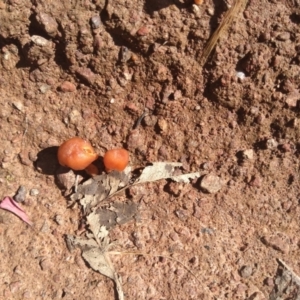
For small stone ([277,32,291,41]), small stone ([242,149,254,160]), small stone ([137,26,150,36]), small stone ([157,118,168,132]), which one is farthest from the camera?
small stone ([157,118,168,132])

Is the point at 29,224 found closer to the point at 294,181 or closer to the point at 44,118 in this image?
the point at 44,118

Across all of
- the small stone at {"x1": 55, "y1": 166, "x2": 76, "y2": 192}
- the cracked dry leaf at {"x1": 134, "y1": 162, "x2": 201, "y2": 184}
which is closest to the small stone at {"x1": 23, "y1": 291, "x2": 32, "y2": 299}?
the small stone at {"x1": 55, "y1": 166, "x2": 76, "y2": 192}

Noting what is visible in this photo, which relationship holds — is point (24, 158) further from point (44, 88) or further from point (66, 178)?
point (44, 88)

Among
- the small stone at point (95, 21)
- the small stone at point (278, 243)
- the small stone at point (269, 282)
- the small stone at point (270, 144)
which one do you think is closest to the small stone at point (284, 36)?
the small stone at point (270, 144)

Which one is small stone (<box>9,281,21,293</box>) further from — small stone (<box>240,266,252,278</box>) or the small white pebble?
the small white pebble

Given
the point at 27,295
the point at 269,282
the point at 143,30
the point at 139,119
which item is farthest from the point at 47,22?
the point at 269,282

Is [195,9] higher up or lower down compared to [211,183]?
higher up

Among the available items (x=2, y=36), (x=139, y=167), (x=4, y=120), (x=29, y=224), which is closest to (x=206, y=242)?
(x=139, y=167)
